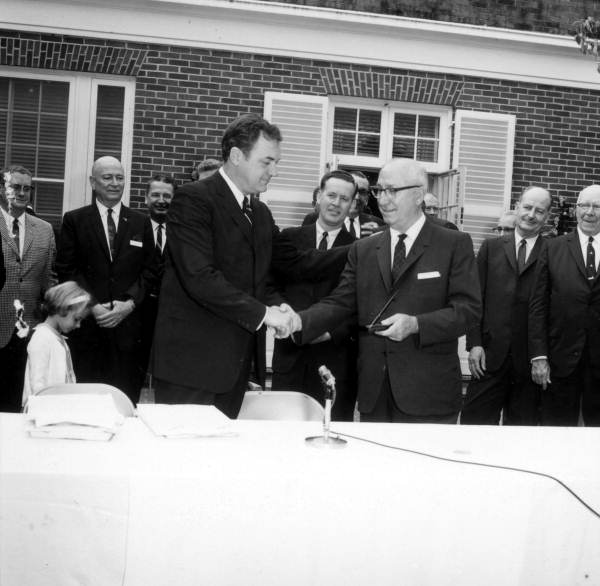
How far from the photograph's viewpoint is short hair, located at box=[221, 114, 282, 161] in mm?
3576

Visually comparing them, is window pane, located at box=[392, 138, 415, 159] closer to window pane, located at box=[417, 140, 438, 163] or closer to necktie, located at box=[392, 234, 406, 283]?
window pane, located at box=[417, 140, 438, 163]

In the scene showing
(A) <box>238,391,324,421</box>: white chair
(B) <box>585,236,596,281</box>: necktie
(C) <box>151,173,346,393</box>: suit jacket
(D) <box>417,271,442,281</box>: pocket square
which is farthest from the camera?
(B) <box>585,236,596,281</box>: necktie

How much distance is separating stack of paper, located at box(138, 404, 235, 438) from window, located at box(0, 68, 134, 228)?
595cm

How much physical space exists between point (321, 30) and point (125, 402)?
6.52 metres

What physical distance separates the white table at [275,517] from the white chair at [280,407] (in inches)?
32.1

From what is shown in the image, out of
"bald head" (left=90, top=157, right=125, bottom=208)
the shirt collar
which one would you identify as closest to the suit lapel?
the shirt collar

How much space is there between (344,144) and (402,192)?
17.9 feet

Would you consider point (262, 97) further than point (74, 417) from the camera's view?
Yes

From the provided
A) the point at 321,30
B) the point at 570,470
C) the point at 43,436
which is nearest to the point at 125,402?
the point at 43,436

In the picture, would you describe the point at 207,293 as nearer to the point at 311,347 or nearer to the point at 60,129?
the point at 311,347

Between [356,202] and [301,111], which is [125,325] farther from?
[301,111]

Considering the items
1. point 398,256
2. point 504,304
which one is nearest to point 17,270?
point 398,256

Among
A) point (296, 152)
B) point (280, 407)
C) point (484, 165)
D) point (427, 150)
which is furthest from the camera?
point (427, 150)

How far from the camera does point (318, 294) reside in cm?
453
